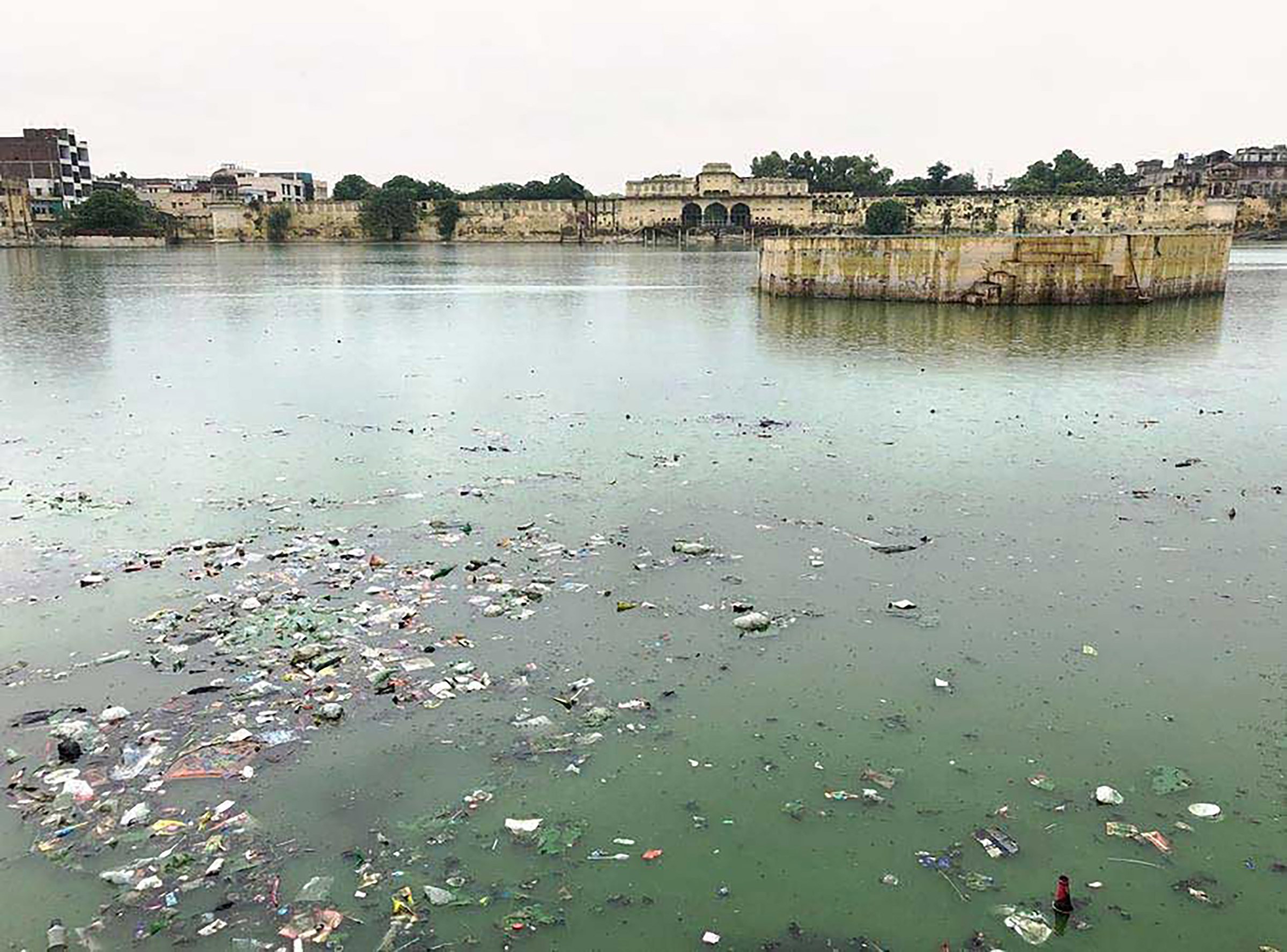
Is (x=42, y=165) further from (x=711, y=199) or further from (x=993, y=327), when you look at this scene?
(x=993, y=327)

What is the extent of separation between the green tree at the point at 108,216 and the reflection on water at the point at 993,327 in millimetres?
76026

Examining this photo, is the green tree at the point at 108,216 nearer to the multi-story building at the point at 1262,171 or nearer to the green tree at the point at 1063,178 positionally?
the green tree at the point at 1063,178

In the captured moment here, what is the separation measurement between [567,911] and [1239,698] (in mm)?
3899

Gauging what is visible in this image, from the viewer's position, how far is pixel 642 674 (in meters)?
5.64

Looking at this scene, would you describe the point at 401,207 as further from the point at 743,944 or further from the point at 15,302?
the point at 743,944

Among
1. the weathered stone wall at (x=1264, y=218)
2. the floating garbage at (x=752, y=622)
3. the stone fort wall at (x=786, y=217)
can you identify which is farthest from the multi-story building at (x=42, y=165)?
the weathered stone wall at (x=1264, y=218)

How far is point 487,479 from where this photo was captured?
9570 millimetres

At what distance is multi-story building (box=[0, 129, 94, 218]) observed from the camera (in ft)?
294

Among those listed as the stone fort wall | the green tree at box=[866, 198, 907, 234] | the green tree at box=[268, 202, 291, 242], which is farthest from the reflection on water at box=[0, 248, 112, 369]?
the green tree at box=[866, 198, 907, 234]

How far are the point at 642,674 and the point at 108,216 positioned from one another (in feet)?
308

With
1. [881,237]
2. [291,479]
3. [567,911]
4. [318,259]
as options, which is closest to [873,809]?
[567,911]

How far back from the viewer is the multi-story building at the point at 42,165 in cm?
8962

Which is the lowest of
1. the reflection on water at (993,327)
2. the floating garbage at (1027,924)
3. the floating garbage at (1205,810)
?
the floating garbage at (1027,924)

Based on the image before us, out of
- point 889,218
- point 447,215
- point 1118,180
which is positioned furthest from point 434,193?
point 1118,180
